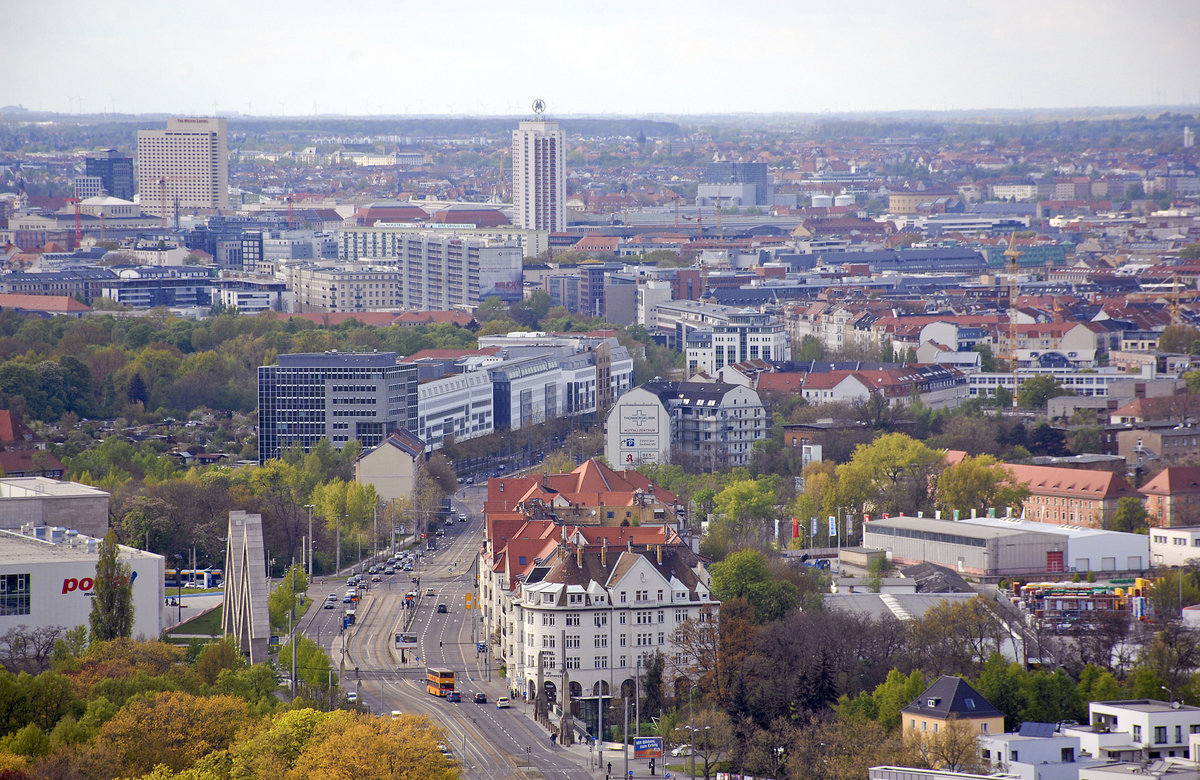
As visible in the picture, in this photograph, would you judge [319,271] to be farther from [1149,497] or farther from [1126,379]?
[1149,497]

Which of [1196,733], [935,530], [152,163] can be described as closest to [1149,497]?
[935,530]

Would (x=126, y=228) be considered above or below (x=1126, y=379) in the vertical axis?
above

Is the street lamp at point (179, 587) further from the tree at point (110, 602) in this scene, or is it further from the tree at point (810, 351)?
the tree at point (810, 351)

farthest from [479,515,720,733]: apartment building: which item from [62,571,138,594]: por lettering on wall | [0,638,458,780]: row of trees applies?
[62,571,138,594]: por lettering on wall

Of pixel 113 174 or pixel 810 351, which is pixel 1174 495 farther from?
pixel 113 174

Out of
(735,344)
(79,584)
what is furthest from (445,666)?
(735,344)

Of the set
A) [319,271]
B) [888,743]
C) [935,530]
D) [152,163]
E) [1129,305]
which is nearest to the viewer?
[888,743]

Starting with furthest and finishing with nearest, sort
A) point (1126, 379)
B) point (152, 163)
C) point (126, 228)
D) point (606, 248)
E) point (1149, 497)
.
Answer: point (152, 163) → point (126, 228) → point (606, 248) → point (1126, 379) → point (1149, 497)
